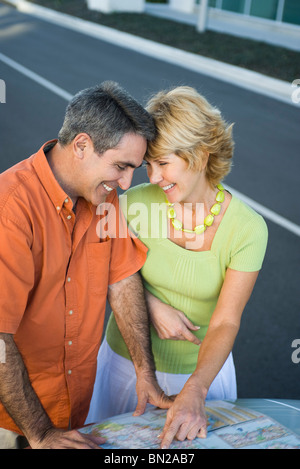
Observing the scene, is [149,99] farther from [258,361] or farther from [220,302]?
[258,361]

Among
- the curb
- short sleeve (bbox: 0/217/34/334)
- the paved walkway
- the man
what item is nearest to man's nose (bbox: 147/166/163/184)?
the man

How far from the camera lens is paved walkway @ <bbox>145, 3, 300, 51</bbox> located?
18.1 metres

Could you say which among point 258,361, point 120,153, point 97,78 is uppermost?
point 120,153

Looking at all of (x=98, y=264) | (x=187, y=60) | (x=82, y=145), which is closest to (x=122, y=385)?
(x=98, y=264)

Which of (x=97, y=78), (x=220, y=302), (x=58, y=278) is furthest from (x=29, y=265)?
(x=97, y=78)

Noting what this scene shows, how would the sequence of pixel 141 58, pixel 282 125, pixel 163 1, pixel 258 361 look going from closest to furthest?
pixel 258 361 < pixel 282 125 < pixel 141 58 < pixel 163 1

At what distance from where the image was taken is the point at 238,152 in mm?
8812

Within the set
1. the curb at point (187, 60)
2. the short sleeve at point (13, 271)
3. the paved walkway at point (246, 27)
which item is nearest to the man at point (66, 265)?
the short sleeve at point (13, 271)

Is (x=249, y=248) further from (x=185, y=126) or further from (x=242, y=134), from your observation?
(x=242, y=134)

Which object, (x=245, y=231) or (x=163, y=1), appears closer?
(x=245, y=231)

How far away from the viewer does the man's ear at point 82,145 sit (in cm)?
227

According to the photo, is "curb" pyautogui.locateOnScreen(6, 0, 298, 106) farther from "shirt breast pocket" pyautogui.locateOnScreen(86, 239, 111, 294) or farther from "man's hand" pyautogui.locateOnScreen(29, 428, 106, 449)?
"man's hand" pyautogui.locateOnScreen(29, 428, 106, 449)

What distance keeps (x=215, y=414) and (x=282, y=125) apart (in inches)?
344

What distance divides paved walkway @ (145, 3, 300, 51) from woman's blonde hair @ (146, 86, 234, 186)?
598 inches
